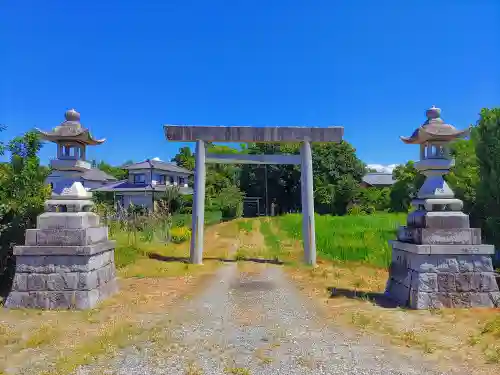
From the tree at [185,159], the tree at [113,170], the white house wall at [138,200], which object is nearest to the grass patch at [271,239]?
the white house wall at [138,200]

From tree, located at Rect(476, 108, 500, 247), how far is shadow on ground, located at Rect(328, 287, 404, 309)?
522 cm

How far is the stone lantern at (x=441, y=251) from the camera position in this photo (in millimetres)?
5887

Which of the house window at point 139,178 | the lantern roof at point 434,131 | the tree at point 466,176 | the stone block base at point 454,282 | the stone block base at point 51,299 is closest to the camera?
the stone block base at point 454,282

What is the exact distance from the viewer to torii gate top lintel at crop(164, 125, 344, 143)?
11062mm

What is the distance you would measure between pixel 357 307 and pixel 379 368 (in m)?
2.52

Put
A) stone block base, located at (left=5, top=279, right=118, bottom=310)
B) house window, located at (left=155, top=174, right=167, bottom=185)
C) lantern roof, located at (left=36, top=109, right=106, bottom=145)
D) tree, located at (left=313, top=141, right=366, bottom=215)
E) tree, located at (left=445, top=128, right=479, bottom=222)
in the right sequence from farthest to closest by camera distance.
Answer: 1. house window, located at (left=155, top=174, right=167, bottom=185)
2. tree, located at (left=313, top=141, right=366, bottom=215)
3. tree, located at (left=445, top=128, right=479, bottom=222)
4. lantern roof, located at (left=36, top=109, right=106, bottom=145)
5. stone block base, located at (left=5, top=279, right=118, bottom=310)

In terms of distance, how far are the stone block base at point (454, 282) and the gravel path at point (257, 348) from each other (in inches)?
71.5

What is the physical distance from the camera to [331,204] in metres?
32.2

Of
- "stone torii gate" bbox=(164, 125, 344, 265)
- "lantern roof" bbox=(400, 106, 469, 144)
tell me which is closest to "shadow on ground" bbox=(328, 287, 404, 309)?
"lantern roof" bbox=(400, 106, 469, 144)

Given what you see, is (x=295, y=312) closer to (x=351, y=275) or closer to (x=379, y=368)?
(x=379, y=368)

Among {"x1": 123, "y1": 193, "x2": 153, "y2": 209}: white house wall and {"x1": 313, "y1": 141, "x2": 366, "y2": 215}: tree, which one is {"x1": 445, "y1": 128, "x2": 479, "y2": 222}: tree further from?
{"x1": 123, "y1": 193, "x2": 153, "y2": 209}: white house wall

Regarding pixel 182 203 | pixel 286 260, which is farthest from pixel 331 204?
pixel 286 260

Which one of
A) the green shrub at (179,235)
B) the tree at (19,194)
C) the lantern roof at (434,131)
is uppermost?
the lantern roof at (434,131)

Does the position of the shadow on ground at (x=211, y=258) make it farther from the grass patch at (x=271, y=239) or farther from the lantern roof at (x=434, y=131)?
the lantern roof at (x=434, y=131)
